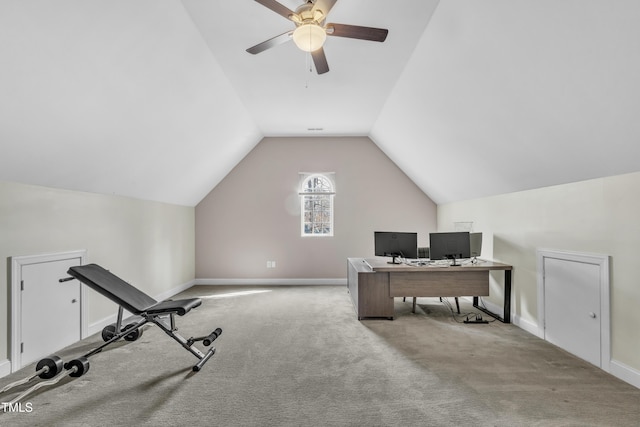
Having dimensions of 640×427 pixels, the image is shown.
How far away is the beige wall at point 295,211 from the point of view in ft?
21.9

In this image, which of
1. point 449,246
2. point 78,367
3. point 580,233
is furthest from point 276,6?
point 449,246

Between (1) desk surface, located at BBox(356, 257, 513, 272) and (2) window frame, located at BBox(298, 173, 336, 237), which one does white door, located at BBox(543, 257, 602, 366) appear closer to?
(1) desk surface, located at BBox(356, 257, 513, 272)

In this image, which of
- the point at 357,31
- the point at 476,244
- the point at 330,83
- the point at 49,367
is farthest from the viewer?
the point at 476,244

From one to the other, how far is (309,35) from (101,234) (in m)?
3.32

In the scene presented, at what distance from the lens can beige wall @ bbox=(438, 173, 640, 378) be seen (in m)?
2.55

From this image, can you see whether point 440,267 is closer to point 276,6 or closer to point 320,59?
point 320,59

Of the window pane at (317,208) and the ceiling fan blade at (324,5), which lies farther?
the window pane at (317,208)

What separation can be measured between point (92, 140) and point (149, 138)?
2.25 feet

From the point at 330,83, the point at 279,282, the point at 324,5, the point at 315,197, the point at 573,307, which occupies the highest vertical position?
the point at 330,83

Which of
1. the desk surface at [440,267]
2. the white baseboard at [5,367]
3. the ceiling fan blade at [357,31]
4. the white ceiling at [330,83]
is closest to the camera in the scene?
the white ceiling at [330,83]

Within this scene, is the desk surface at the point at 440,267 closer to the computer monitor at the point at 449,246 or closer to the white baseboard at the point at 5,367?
the computer monitor at the point at 449,246

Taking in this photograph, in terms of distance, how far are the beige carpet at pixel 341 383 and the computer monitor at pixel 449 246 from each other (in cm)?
86

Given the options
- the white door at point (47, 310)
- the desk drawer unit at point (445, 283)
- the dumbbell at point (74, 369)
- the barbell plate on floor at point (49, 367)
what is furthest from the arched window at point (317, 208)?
the barbell plate on floor at point (49, 367)

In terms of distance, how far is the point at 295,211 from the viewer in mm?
6742
